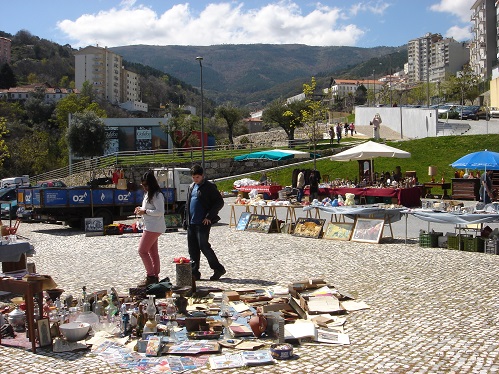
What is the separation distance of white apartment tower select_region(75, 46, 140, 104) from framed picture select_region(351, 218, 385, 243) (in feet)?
499

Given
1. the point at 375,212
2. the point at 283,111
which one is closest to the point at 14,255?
the point at 375,212

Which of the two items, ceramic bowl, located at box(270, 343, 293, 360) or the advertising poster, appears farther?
the advertising poster

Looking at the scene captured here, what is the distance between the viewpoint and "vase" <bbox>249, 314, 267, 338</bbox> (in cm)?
731

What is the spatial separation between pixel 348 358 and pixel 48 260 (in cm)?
936

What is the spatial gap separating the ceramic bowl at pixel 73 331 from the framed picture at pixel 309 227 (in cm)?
1036

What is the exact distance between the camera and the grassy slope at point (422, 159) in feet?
116

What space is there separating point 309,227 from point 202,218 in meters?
6.92

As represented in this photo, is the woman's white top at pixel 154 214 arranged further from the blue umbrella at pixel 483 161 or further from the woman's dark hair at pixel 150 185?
the blue umbrella at pixel 483 161

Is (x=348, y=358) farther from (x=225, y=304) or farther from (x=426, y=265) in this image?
(x=426, y=265)

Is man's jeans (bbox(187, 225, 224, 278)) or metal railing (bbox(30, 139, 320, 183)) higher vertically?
metal railing (bbox(30, 139, 320, 183))

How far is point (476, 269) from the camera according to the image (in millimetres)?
11555

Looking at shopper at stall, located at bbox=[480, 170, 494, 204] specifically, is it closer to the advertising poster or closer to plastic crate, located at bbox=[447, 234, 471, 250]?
plastic crate, located at bbox=[447, 234, 471, 250]

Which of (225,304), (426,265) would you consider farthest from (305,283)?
(426,265)

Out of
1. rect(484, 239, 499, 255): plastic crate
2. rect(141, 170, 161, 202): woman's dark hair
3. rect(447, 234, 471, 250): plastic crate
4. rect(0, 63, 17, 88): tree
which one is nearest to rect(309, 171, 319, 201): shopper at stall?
rect(447, 234, 471, 250): plastic crate
